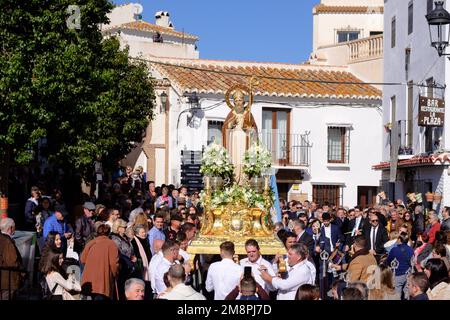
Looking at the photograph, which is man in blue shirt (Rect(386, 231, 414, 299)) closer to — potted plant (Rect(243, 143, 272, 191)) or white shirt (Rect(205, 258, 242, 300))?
potted plant (Rect(243, 143, 272, 191))

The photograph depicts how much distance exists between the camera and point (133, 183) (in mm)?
29641

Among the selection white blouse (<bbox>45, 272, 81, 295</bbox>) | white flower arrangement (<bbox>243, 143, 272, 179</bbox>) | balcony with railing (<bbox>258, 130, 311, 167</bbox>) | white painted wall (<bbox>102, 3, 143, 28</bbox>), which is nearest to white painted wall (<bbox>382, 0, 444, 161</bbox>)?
balcony with railing (<bbox>258, 130, 311, 167</bbox>)

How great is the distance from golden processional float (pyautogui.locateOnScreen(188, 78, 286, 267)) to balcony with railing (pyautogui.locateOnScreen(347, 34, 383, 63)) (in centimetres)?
1890

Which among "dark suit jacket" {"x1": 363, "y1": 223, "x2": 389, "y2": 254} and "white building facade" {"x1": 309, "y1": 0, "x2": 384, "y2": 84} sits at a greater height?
"white building facade" {"x1": 309, "y1": 0, "x2": 384, "y2": 84}

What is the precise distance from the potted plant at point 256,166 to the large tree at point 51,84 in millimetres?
4609

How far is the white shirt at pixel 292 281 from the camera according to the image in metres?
10.4

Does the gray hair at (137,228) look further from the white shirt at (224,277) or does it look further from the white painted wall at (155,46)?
the white painted wall at (155,46)

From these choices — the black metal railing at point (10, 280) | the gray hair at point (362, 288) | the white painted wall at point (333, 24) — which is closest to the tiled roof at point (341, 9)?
the white painted wall at point (333, 24)

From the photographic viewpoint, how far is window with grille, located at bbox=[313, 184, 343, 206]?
34031 mm

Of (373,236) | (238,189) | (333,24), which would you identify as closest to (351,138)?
(333,24)

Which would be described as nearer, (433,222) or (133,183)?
(433,222)

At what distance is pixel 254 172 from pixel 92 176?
10778mm
